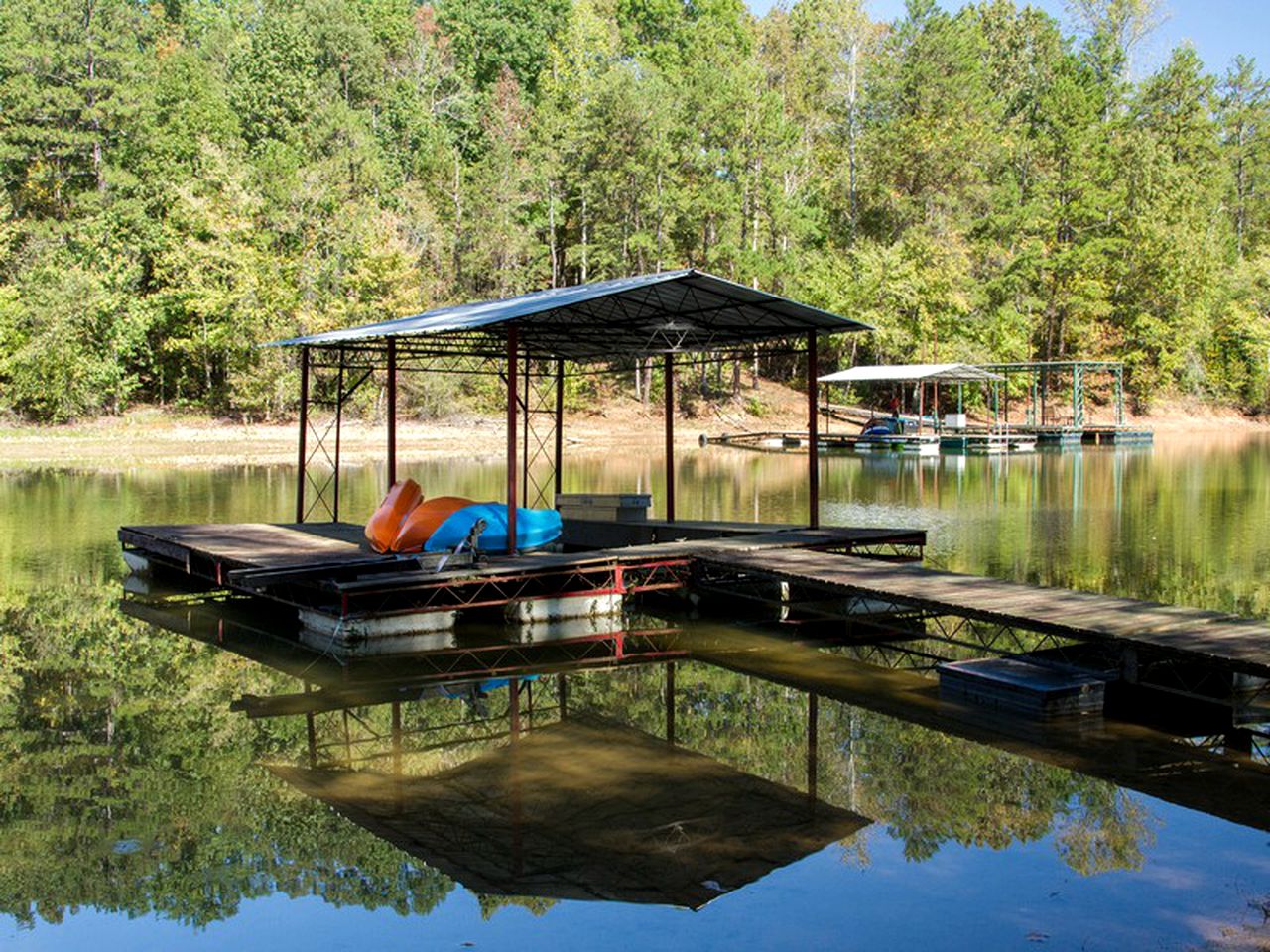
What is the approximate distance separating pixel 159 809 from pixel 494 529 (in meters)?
7.64

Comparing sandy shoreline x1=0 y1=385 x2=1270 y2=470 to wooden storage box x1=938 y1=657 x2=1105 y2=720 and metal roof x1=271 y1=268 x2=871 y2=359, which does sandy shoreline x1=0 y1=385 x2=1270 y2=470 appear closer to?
metal roof x1=271 y1=268 x2=871 y2=359

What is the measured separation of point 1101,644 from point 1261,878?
14.1ft

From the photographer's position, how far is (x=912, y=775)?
9219 mm

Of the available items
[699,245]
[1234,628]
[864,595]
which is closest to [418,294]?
[699,245]

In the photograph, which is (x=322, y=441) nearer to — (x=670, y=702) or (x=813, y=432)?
(x=813, y=432)

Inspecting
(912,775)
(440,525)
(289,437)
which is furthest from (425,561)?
(289,437)

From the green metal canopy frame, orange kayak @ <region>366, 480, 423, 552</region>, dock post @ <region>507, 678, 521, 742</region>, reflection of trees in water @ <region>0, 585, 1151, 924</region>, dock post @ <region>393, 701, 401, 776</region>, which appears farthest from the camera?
orange kayak @ <region>366, 480, 423, 552</region>

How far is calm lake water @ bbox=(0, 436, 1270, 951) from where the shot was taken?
22.9ft

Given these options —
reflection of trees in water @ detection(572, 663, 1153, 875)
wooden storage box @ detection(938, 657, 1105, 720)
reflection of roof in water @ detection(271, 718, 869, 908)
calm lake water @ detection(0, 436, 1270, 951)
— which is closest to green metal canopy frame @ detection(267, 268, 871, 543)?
calm lake water @ detection(0, 436, 1270, 951)

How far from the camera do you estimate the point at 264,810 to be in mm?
8656

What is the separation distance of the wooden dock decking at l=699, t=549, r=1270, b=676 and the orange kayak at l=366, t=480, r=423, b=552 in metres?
4.23

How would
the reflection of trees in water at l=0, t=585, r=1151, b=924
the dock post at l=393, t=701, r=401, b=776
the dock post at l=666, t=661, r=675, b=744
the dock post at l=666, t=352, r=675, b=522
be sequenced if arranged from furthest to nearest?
the dock post at l=666, t=352, r=675, b=522 → the dock post at l=666, t=661, r=675, b=744 → the dock post at l=393, t=701, r=401, b=776 → the reflection of trees in water at l=0, t=585, r=1151, b=924

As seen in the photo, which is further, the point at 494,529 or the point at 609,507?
the point at 609,507

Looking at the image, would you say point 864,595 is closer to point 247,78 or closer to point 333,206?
point 333,206
